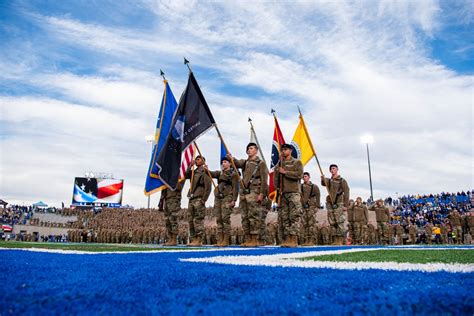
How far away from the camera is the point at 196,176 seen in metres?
9.46

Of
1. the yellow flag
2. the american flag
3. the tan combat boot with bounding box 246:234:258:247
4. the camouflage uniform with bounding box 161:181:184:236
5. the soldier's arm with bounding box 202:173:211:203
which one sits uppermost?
the yellow flag

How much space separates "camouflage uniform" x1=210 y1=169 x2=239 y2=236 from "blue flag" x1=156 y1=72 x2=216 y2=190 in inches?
66.9

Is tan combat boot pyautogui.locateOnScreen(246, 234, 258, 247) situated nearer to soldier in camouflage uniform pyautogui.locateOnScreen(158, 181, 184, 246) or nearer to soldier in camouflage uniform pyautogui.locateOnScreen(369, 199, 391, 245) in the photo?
soldier in camouflage uniform pyautogui.locateOnScreen(158, 181, 184, 246)

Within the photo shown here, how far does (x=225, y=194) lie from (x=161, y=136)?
7.03 ft

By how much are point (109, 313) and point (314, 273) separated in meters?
1.39

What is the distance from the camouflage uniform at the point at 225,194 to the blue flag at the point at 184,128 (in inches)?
66.9

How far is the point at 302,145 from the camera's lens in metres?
10.8

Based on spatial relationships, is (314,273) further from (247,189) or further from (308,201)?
(308,201)

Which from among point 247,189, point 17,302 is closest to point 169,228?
point 247,189

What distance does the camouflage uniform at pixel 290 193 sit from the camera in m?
7.69

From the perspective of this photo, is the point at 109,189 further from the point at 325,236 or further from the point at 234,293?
the point at 234,293

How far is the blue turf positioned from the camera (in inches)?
49.5

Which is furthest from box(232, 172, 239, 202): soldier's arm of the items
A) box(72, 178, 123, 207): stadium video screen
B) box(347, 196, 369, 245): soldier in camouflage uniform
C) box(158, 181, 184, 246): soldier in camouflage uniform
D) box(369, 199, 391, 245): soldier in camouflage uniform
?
box(72, 178, 123, 207): stadium video screen

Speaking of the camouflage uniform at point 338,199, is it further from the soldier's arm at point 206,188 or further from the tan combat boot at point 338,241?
the soldier's arm at point 206,188
